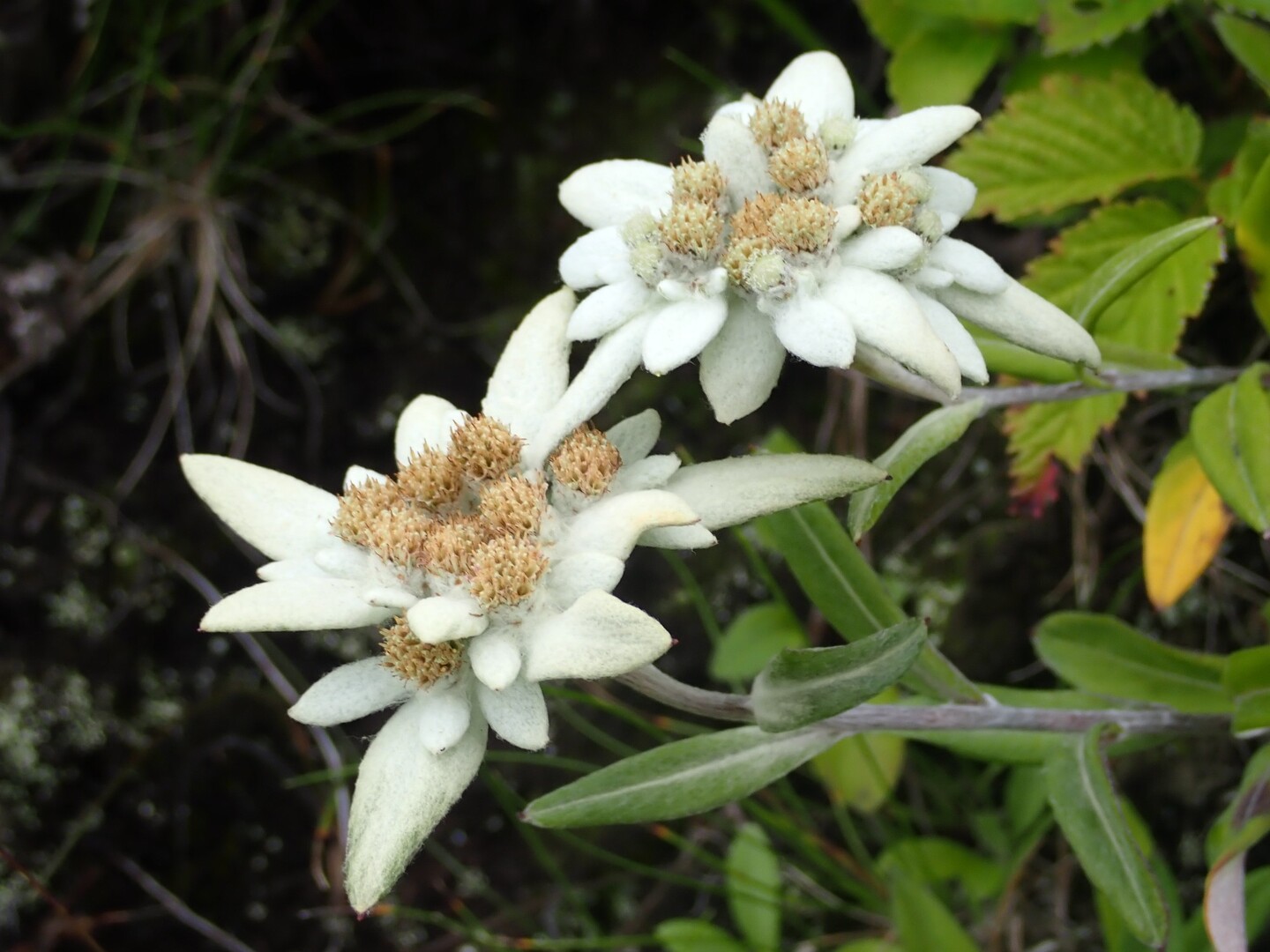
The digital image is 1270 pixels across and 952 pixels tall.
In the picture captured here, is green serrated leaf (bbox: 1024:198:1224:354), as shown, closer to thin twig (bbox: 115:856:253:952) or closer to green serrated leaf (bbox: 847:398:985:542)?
green serrated leaf (bbox: 847:398:985:542)

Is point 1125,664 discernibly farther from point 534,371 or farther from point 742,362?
point 534,371

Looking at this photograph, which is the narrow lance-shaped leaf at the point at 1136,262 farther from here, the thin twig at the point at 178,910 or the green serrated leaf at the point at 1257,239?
the thin twig at the point at 178,910

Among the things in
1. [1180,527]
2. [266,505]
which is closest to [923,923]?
[1180,527]

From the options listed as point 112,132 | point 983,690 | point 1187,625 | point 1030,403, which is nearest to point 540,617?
point 983,690

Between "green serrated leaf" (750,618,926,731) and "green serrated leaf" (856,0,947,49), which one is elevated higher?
"green serrated leaf" (856,0,947,49)

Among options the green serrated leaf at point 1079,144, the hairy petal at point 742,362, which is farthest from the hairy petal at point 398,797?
the green serrated leaf at point 1079,144

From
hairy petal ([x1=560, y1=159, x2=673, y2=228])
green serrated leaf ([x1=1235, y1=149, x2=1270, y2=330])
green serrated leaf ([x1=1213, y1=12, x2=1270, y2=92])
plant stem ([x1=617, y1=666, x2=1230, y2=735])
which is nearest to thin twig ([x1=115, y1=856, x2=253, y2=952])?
plant stem ([x1=617, y1=666, x2=1230, y2=735])

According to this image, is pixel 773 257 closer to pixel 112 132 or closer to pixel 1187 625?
pixel 1187 625
